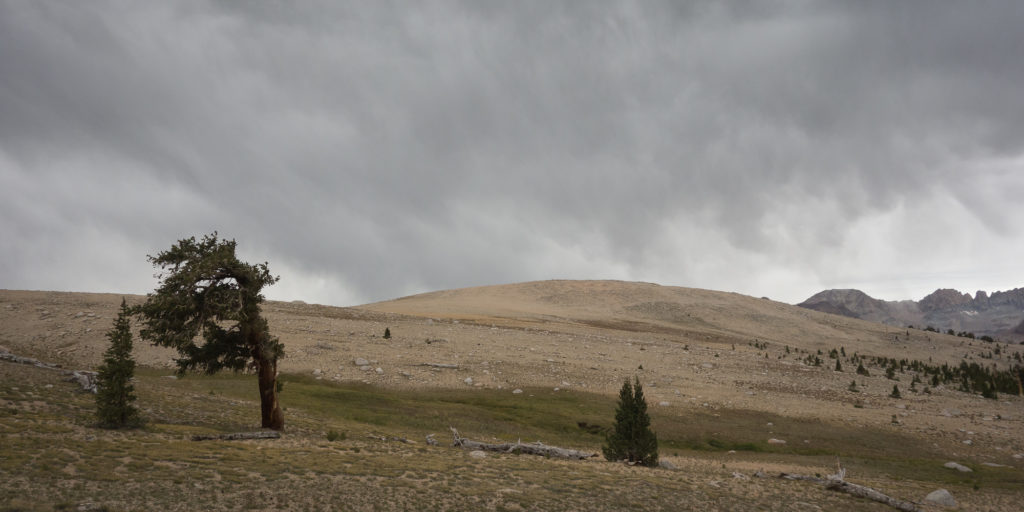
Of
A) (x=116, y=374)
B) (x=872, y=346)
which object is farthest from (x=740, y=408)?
(x=872, y=346)

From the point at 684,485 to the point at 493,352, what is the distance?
31.7 meters

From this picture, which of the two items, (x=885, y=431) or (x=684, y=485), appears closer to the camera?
(x=684, y=485)

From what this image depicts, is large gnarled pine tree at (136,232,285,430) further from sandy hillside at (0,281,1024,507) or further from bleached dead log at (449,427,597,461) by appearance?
sandy hillside at (0,281,1024,507)

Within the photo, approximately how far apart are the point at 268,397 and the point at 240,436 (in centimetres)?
269

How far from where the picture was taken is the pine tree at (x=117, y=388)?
730 inches

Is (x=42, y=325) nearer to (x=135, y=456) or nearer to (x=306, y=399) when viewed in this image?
(x=306, y=399)

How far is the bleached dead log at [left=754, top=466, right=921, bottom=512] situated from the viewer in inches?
707

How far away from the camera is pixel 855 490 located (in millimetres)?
19234

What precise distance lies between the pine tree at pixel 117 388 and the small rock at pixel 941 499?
1197 inches

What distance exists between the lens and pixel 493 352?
162 ft

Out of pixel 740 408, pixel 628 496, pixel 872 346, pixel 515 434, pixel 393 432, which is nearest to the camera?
pixel 628 496

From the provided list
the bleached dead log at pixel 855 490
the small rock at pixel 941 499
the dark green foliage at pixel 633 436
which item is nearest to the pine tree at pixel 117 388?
the dark green foliage at pixel 633 436

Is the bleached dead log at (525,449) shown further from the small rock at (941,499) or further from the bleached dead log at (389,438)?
the small rock at (941,499)

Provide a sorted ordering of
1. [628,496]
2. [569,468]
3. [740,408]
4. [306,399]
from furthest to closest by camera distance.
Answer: [740,408] → [306,399] → [569,468] → [628,496]
